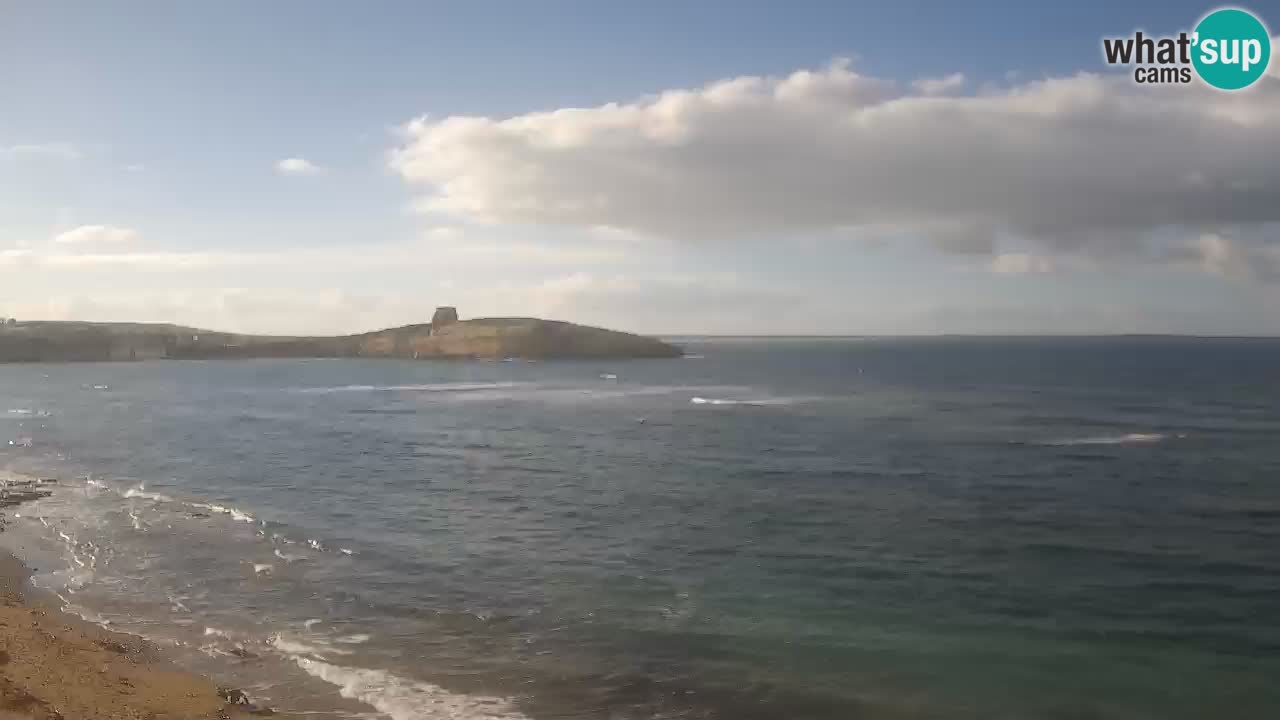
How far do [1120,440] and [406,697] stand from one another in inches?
2299

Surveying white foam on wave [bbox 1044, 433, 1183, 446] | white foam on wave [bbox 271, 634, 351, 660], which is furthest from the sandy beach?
white foam on wave [bbox 1044, 433, 1183, 446]

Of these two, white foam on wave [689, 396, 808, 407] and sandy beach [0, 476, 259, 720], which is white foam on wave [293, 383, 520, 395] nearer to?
white foam on wave [689, 396, 808, 407]

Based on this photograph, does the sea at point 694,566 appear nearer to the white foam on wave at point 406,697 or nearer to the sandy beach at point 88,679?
the white foam on wave at point 406,697

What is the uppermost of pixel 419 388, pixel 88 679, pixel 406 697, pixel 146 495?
pixel 419 388

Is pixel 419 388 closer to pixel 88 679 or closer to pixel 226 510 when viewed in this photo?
pixel 226 510

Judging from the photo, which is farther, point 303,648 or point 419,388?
point 419,388

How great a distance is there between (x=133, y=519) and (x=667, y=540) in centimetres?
2482

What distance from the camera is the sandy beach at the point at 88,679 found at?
666 inches

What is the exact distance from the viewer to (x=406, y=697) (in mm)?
18891

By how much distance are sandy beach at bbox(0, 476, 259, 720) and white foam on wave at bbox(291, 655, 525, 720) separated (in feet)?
7.55

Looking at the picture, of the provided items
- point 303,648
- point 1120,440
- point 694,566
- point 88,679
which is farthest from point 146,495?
point 1120,440

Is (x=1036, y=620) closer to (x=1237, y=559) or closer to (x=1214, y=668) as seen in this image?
(x=1214, y=668)

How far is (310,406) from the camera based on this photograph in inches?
4090

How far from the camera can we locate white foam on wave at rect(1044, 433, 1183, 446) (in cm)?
5956
